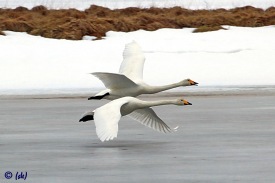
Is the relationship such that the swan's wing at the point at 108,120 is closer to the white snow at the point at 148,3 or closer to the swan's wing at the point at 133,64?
the swan's wing at the point at 133,64

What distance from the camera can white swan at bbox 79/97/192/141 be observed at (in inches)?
477

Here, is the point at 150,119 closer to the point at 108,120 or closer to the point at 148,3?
the point at 108,120

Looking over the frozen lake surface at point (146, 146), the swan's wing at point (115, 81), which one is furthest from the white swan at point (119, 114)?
the swan's wing at point (115, 81)

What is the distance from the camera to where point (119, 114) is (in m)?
12.5

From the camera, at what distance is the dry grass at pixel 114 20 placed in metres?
28.2

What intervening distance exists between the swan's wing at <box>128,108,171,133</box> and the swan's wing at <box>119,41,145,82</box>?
1.48m

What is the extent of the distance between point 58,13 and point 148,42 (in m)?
5.63

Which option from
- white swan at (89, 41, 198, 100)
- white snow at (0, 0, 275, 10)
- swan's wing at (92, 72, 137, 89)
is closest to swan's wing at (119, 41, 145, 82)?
white swan at (89, 41, 198, 100)

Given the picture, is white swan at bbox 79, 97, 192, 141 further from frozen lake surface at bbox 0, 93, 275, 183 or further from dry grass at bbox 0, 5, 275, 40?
dry grass at bbox 0, 5, 275, 40

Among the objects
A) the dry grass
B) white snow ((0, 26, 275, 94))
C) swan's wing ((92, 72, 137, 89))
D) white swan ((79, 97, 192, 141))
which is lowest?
white snow ((0, 26, 275, 94))

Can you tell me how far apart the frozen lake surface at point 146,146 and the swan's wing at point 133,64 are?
0.66m

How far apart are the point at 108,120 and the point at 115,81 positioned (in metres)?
2.26

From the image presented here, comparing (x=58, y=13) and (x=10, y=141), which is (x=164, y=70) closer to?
(x=58, y=13)

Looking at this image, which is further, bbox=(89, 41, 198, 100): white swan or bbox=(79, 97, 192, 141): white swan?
bbox=(89, 41, 198, 100): white swan
